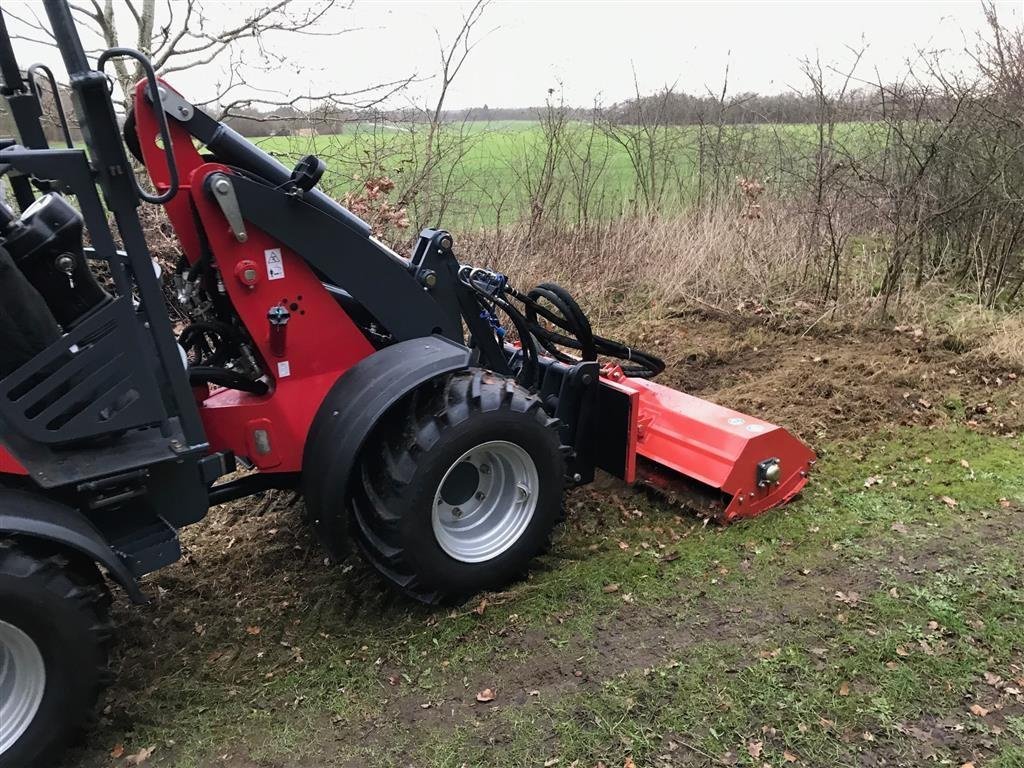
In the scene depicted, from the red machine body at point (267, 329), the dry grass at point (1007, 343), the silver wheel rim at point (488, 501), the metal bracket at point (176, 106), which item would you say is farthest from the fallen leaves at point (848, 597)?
the dry grass at point (1007, 343)

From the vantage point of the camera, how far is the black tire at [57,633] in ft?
7.82

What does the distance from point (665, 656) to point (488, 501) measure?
38.4 inches

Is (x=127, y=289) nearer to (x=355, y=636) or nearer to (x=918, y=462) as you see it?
(x=355, y=636)

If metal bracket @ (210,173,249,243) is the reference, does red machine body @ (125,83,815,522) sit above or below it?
below

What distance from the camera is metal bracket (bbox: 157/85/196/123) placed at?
9.33 feet

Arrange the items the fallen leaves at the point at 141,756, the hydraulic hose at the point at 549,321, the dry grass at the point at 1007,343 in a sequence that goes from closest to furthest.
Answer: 1. the fallen leaves at the point at 141,756
2. the hydraulic hose at the point at 549,321
3. the dry grass at the point at 1007,343

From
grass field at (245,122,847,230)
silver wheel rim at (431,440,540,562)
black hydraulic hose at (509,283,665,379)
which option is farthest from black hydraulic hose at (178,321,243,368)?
grass field at (245,122,847,230)

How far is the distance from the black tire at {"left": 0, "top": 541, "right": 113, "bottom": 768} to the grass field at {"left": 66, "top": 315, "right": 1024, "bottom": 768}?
0.71 ft

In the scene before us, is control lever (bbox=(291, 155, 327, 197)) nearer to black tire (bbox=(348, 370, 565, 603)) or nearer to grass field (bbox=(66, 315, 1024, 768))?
black tire (bbox=(348, 370, 565, 603))

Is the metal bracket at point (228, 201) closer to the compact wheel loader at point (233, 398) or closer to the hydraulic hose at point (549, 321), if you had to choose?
the compact wheel loader at point (233, 398)

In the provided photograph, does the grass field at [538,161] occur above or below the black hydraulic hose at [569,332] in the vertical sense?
above

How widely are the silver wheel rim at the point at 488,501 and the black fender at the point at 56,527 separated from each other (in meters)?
1.24

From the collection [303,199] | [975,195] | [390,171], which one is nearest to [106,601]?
[303,199]

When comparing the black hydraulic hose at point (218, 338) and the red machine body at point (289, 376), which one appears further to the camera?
the black hydraulic hose at point (218, 338)
